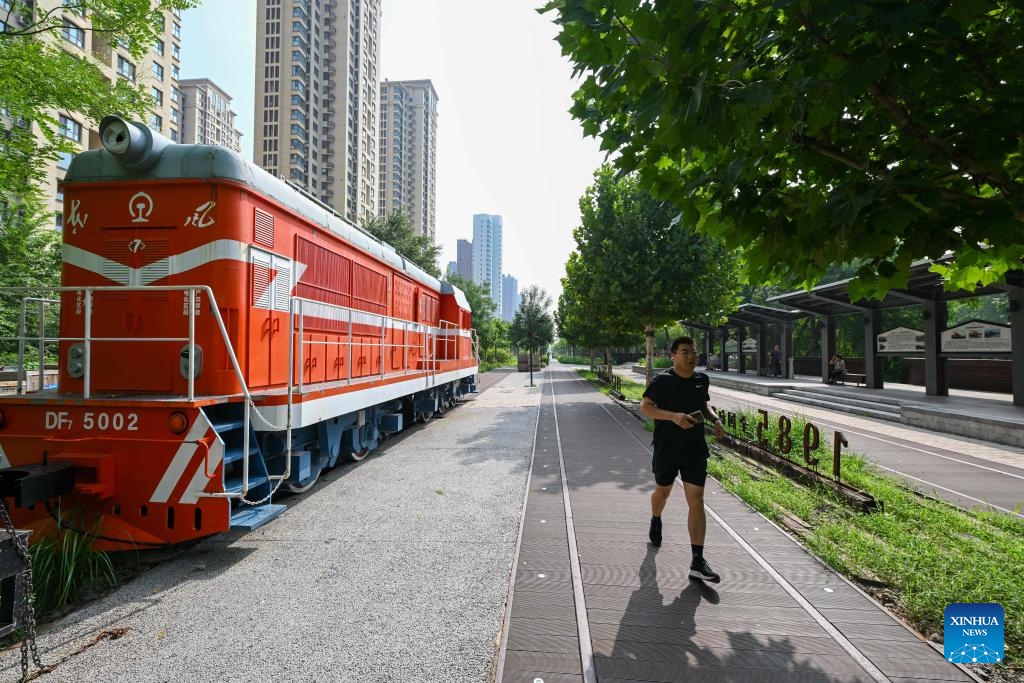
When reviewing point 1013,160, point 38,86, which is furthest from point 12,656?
point 38,86

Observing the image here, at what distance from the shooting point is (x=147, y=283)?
505 cm

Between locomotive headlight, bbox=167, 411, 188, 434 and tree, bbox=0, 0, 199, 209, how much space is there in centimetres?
853

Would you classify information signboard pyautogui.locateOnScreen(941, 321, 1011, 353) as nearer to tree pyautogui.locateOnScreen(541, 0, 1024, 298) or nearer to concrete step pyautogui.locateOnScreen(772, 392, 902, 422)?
concrete step pyautogui.locateOnScreen(772, 392, 902, 422)

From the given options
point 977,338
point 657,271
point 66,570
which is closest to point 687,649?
point 66,570

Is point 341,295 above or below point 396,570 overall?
above

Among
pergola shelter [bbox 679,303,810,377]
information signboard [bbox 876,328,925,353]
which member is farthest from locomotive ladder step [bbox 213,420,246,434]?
pergola shelter [bbox 679,303,810,377]

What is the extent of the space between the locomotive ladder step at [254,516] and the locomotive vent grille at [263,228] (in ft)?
9.04

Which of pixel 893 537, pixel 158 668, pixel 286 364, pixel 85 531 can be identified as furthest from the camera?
pixel 286 364

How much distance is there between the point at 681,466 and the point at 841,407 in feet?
48.6

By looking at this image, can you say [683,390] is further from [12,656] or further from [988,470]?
[988,470]

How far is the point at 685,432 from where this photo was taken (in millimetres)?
4234

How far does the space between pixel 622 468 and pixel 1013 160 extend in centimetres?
600

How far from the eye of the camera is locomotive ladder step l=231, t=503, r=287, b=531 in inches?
169

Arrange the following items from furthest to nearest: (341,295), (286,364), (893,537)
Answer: (341,295)
(286,364)
(893,537)
